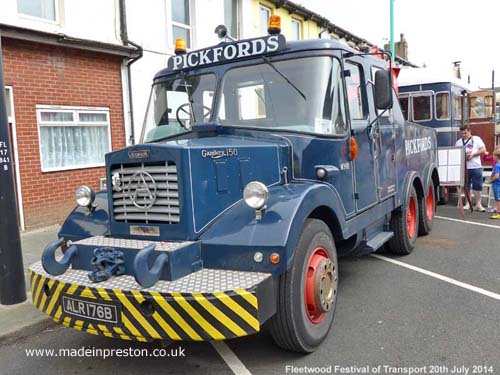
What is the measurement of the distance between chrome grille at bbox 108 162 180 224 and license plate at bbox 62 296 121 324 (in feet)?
2.39

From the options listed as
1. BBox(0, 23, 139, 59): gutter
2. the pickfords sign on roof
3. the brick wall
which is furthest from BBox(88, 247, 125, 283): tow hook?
BBox(0, 23, 139, 59): gutter

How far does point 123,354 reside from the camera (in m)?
3.76

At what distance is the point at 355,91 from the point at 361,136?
456mm

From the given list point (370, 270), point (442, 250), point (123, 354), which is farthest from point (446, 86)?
point (123, 354)

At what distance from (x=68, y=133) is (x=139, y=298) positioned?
6796 mm

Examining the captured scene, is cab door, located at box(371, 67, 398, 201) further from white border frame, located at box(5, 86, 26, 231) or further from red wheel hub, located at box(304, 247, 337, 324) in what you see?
white border frame, located at box(5, 86, 26, 231)

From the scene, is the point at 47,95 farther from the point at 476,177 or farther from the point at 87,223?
the point at 476,177

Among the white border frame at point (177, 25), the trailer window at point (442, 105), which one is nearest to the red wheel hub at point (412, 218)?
the trailer window at point (442, 105)

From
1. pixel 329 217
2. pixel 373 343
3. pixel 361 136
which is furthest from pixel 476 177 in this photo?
pixel 373 343

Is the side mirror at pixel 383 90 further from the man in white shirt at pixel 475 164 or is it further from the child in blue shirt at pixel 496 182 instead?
the man in white shirt at pixel 475 164

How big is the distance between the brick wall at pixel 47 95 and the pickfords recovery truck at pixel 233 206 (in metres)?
4.00

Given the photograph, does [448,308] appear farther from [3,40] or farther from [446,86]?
[446,86]

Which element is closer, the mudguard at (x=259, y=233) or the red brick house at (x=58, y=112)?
the mudguard at (x=259, y=233)

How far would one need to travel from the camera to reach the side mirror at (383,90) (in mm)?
4418
